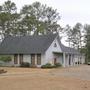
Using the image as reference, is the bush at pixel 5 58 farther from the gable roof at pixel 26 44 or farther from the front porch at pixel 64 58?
the front porch at pixel 64 58

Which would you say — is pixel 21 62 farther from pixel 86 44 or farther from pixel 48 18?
pixel 86 44

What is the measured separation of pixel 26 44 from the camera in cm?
5066

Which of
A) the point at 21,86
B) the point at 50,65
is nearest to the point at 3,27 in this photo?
the point at 50,65

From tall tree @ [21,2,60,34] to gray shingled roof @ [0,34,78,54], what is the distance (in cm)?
1551

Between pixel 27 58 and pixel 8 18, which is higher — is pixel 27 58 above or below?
below

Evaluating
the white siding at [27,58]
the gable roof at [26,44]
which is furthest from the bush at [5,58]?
the white siding at [27,58]

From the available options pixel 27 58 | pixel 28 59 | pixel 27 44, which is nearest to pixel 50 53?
pixel 28 59

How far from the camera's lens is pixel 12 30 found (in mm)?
67562

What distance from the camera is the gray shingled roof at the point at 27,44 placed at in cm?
4835

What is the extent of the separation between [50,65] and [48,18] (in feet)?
104

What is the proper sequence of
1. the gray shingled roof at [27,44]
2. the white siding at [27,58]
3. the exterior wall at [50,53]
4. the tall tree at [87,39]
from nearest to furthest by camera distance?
the exterior wall at [50,53] < the gray shingled roof at [27,44] < the white siding at [27,58] < the tall tree at [87,39]

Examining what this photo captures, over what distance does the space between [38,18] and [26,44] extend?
23404mm

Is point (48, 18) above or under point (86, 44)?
above

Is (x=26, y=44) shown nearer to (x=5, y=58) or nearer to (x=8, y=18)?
(x=5, y=58)
